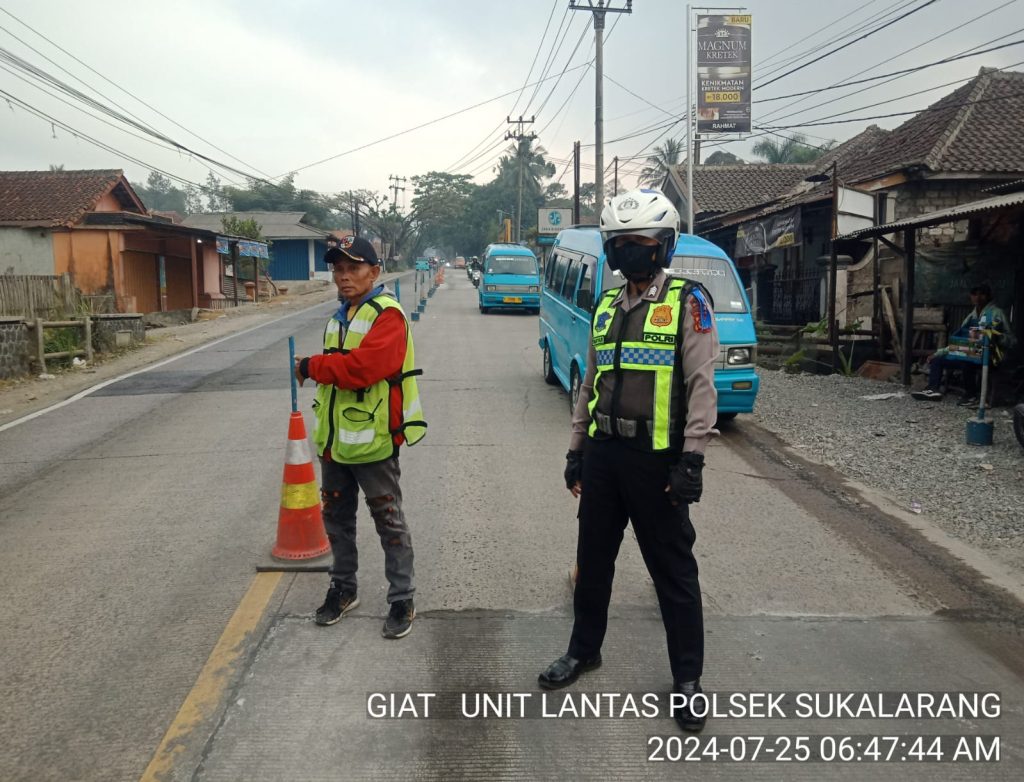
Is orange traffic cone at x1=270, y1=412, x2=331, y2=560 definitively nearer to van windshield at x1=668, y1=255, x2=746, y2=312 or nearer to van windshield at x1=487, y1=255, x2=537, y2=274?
van windshield at x1=668, y1=255, x2=746, y2=312

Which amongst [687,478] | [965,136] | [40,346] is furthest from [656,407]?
[965,136]

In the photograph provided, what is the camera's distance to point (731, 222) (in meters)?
22.1

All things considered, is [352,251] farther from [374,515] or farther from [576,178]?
[576,178]

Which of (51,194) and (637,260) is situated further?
(51,194)

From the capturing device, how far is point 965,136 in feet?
61.1

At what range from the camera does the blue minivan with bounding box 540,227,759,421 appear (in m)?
8.84

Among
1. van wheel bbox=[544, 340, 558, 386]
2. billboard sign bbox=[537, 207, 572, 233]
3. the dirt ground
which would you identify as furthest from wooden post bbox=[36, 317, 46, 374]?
billboard sign bbox=[537, 207, 572, 233]

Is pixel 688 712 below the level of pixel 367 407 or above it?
below

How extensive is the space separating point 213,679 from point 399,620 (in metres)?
0.87

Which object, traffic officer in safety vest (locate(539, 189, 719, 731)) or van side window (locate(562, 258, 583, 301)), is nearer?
traffic officer in safety vest (locate(539, 189, 719, 731))

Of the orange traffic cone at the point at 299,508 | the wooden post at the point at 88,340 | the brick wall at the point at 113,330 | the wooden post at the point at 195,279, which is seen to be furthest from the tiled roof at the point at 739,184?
the orange traffic cone at the point at 299,508

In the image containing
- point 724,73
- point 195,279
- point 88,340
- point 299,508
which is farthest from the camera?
point 195,279

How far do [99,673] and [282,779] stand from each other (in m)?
1.30

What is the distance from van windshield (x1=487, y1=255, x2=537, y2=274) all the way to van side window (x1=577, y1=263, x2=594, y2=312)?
16.1 metres
